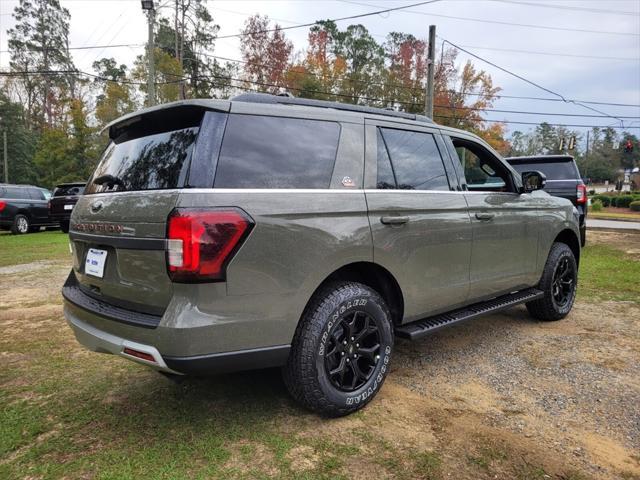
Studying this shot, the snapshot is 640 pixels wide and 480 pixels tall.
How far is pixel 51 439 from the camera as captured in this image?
2.39 meters

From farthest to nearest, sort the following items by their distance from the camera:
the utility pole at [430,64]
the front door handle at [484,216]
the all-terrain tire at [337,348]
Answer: the utility pole at [430,64] → the front door handle at [484,216] → the all-terrain tire at [337,348]

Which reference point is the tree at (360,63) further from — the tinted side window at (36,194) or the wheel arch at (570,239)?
the wheel arch at (570,239)

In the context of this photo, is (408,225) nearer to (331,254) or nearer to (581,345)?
(331,254)

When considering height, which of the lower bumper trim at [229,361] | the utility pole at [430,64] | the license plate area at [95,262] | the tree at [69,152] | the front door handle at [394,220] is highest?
the utility pole at [430,64]

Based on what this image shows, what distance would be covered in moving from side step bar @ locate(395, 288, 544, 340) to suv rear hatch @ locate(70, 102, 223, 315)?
163cm

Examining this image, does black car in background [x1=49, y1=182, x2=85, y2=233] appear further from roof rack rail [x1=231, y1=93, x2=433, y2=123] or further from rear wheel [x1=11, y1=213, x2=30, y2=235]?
roof rack rail [x1=231, y1=93, x2=433, y2=123]

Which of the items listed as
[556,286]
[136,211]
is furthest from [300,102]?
[556,286]

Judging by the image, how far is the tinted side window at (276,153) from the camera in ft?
7.42

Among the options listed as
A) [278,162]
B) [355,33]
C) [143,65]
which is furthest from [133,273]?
[355,33]

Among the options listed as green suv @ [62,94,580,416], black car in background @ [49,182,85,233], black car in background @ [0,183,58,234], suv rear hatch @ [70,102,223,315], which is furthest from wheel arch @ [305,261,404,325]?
black car in background @ [0,183,58,234]

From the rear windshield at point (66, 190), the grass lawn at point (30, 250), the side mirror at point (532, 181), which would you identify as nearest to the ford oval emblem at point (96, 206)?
the side mirror at point (532, 181)

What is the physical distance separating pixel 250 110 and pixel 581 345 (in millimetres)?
3427

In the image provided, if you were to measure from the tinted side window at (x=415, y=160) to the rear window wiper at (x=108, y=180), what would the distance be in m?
1.70

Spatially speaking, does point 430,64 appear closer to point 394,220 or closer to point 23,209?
point 23,209
